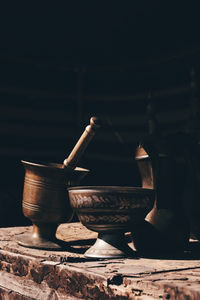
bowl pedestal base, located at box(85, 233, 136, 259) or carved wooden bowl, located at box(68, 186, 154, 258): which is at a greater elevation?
carved wooden bowl, located at box(68, 186, 154, 258)

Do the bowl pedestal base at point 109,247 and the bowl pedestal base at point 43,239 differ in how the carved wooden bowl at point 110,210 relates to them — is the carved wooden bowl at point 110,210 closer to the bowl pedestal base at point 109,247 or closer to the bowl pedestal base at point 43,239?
the bowl pedestal base at point 109,247

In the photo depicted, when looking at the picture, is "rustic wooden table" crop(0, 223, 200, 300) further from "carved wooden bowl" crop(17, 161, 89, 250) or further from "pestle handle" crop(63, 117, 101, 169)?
"pestle handle" crop(63, 117, 101, 169)

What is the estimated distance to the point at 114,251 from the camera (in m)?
1.93

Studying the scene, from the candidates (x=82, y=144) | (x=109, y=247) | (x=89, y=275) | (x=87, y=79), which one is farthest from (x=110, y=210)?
(x=87, y=79)

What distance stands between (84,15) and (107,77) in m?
0.78

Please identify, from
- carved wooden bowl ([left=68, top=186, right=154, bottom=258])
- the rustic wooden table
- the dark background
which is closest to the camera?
the rustic wooden table

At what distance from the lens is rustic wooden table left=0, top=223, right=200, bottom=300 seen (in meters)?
1.53

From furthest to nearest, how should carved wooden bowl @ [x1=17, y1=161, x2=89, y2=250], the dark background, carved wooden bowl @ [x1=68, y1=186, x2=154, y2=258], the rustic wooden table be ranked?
the dark background → carved wooden bowl @ [x1=17, y1=161, x2=89, y2=250] → carved wooden bowl @ [x1=68, y1=186, x2=154, y2=258] → the rustic wooden table

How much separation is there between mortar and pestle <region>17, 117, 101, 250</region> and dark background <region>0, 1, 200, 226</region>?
11.2ft

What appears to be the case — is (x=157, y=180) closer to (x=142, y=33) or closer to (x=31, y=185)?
(x=31, y=185)

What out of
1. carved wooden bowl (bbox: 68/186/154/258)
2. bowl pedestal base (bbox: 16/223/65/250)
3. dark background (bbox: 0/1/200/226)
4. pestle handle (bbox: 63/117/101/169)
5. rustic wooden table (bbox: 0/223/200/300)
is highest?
dark background (bbox: 0/1/200/226)

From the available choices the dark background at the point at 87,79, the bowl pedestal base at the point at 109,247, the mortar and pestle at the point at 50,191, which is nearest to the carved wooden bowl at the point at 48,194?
the mortar and pestle at the point at 50,191

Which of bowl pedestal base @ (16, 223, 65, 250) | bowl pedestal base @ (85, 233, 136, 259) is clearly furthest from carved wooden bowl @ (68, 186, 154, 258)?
bowl pedestal base @ (16, 223, 65, 250)

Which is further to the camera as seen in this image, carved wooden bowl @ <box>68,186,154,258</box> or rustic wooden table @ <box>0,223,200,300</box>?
carved wooden bowl @ <box>68,186,154,258</box>
